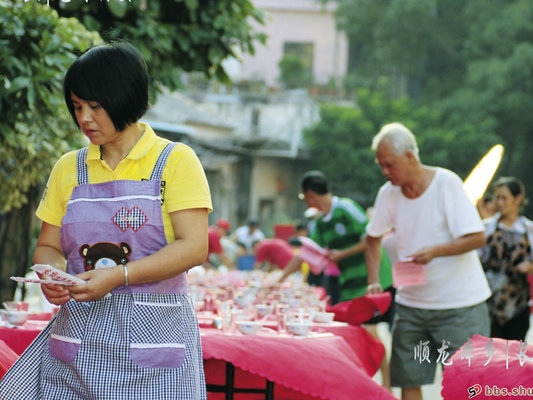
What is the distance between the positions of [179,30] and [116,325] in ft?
14.7

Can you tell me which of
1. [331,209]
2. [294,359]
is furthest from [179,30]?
[294,359]

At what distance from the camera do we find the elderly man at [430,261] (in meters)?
5.32

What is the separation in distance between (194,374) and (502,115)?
32.0 m

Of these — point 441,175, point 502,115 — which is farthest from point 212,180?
point 441,175

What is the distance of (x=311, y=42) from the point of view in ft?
143

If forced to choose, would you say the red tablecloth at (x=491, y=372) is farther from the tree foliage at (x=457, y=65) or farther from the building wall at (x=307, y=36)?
the building wall at (x=307, y=36)

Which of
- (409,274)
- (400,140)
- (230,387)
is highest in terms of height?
(400,140)

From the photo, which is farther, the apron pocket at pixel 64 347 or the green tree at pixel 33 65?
the green tree at pixel 33 65

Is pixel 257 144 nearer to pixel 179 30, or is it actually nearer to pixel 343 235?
pixel 343 235

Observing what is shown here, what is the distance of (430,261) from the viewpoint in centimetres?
528

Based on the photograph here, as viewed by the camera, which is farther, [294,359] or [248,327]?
[248,327]

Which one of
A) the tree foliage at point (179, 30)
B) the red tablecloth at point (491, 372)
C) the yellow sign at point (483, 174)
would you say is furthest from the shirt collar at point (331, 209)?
the red tablecloth at point (491, 372)

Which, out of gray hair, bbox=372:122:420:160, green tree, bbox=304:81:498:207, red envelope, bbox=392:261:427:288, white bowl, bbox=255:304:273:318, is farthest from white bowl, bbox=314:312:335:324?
green tree, bbox=304:81:498:207

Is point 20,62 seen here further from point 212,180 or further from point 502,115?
point 502,115
